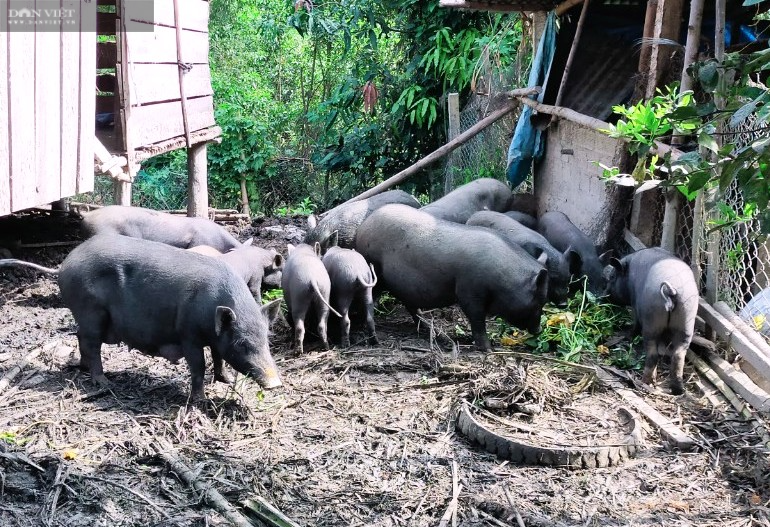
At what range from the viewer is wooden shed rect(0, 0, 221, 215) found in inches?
214

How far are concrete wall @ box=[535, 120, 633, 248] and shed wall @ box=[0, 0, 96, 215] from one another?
401 centimetres

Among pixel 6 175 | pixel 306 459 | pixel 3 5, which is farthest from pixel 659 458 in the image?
pixel 3 5

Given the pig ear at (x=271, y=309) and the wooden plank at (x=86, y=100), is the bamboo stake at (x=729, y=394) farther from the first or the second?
the wooden plank at (x=86, y=100)

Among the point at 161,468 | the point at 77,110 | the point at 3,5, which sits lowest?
the point at 161,468

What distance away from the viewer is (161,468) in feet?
13.8

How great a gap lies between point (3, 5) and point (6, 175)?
1048 mm

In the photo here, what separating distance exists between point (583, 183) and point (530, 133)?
1282mm

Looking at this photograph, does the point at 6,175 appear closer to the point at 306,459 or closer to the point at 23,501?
the point at 23,501

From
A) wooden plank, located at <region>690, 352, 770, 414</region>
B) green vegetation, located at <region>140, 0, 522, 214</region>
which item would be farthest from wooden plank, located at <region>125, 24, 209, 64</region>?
wooden plank, located at <region>690, 352, 770, 414</region>

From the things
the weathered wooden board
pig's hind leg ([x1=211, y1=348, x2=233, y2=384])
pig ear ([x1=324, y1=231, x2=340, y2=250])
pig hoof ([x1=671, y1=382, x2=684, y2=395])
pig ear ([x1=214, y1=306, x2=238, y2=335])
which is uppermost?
the weathered wooden board

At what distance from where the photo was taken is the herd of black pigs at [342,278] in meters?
4.98

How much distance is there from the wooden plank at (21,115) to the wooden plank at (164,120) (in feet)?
7.47

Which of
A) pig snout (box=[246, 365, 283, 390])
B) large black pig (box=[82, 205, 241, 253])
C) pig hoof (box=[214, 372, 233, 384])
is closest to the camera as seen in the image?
pig snout (box=[246, 365, 283, 390])

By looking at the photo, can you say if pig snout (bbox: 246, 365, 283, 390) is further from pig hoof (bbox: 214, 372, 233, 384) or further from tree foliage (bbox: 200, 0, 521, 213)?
tree foliage (bbox: 200, 0, 521, 213)
